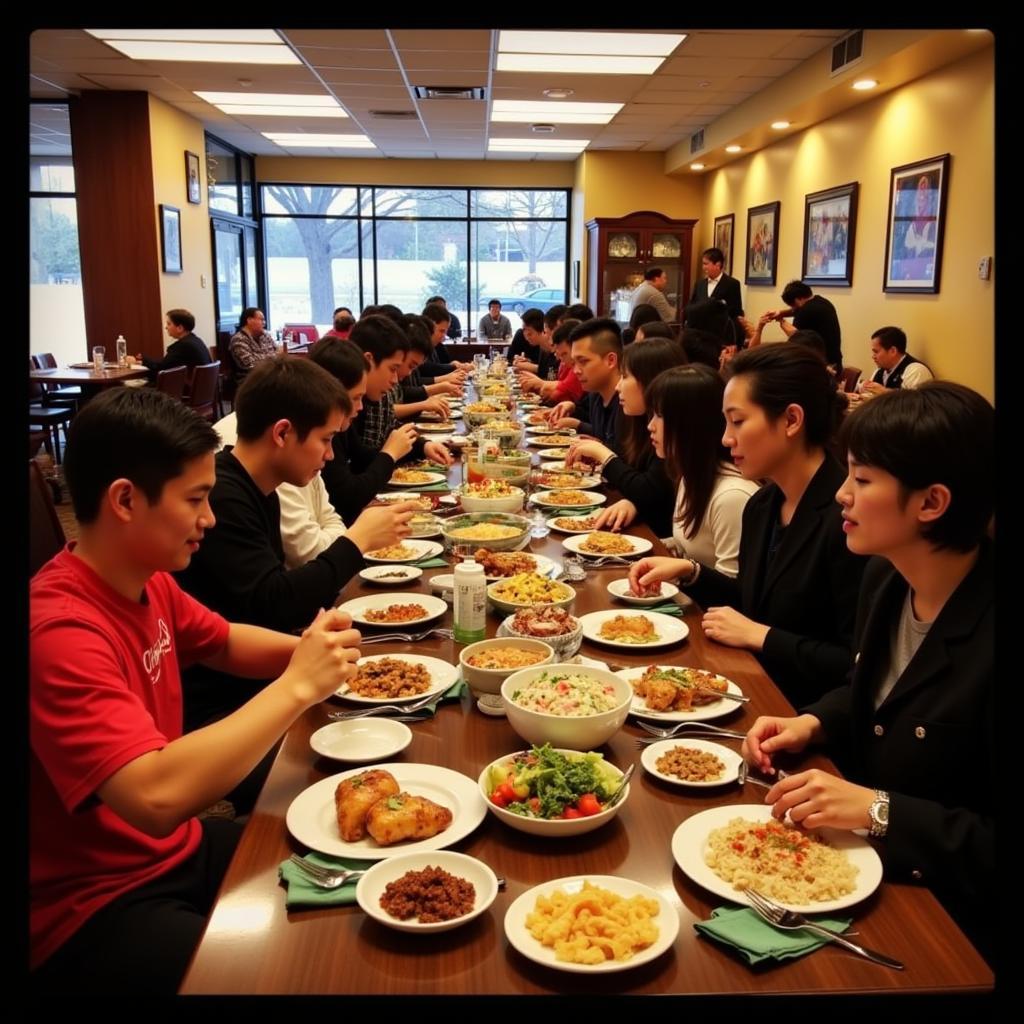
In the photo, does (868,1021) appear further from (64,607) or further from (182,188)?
(182,188)

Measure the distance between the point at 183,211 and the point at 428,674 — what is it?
874 cm

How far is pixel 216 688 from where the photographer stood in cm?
206

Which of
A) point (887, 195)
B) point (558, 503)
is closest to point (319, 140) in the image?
point (887, 195)

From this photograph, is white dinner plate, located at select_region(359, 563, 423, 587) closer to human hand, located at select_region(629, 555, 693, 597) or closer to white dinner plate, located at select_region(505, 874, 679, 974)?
human hand, located at select_region(629, 555, 693, 597)

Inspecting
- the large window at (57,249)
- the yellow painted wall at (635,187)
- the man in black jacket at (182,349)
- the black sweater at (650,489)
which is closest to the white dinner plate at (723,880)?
the black sweater at (650,489)

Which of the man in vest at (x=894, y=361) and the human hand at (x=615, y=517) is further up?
the man in vest at (x=894, y=361)

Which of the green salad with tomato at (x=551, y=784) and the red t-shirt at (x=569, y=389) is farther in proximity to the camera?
the red t-shirt at (x=569, y=389)

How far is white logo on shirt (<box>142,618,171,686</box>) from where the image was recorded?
140 cm

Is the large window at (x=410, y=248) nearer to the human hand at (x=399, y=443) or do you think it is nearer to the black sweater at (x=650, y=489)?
the human hand at (x=399, y=443)

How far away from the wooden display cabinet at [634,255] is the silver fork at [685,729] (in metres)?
9.77

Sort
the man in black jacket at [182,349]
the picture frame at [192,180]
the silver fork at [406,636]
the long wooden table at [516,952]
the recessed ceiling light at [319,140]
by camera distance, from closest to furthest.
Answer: the long wooden table at [516,952] < the silver fork at [406,636] < the man in black jacket at [182,349] < the picture frame at [192,180] < the recessed ceiling light at [319,140]

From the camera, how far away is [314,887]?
106 cm

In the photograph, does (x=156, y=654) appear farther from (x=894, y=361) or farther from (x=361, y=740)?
(x=894, y=361)

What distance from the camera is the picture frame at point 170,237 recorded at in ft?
27.9
